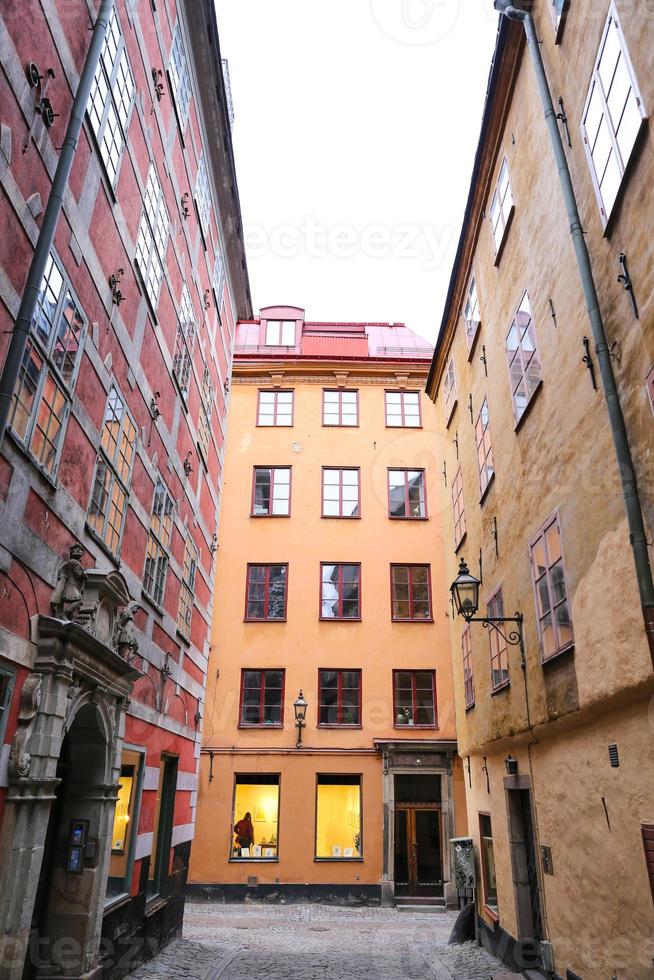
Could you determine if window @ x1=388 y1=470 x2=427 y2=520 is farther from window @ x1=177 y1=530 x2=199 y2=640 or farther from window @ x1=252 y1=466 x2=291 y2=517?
window @ x1=177 y1=530 x2=199 y2=640

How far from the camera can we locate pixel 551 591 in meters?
9.04

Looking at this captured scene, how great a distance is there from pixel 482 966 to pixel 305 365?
19.4m

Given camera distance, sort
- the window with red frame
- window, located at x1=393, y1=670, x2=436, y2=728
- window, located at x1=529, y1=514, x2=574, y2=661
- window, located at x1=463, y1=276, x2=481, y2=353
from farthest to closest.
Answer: window, located at x1=393, y1=670, x2=436, y2=728 → the window with red frame → window, located at x1=463, y1=276, x2=481, y2=353 → window, located at x1=529, y1=514, x2=574, y2=661

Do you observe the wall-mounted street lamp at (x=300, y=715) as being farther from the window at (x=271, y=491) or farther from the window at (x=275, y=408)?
the window at (x=275, y=408)

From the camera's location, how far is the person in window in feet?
66.9

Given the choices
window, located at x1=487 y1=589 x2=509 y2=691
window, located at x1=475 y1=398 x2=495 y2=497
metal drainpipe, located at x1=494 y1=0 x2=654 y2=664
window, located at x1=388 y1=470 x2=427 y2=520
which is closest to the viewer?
metal drainpipe, located at x1=494 y1=0 x2=654 y2=664

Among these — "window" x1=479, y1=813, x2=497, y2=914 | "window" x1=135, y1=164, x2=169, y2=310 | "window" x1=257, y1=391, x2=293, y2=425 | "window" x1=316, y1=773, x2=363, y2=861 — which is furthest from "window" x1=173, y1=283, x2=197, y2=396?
"window" x1=316, y1=773, x2=363, y2=861

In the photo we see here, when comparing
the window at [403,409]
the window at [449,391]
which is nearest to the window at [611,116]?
the window at [449,391]

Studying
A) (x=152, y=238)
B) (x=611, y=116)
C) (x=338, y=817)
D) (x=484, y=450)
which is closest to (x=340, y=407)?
(x=484, y=450)

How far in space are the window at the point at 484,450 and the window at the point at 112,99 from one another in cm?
731

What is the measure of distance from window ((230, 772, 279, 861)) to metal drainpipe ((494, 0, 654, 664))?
676 inches

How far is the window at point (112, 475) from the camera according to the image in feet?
29.0

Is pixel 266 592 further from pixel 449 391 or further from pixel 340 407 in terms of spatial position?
pixel 449 391

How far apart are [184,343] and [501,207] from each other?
20.0 feet
